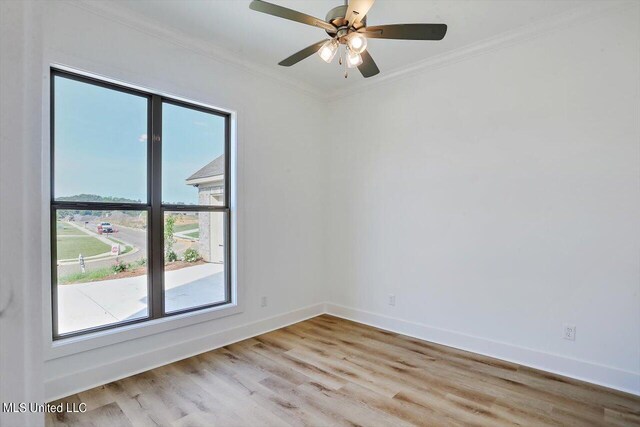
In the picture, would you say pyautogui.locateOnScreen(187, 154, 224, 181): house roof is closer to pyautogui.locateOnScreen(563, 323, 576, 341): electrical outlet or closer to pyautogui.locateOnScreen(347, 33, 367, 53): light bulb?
pyautogui.locateOnScreen(347, 33, 367, 53): light bulb

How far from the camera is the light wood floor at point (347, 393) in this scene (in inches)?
82.5

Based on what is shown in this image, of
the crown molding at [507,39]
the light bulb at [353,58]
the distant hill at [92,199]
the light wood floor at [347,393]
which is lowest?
the light wood floor at [347,393]

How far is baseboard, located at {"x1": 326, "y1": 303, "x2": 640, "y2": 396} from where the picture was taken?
245cm

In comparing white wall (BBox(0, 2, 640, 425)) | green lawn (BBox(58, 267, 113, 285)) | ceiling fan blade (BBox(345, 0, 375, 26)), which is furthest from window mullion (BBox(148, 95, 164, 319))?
ceiling fan blade (BBox(345, 0, 375, 26))

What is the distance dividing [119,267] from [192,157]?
1.20m

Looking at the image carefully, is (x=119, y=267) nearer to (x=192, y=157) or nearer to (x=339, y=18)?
(x=192, y=157)

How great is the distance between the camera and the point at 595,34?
100 inches

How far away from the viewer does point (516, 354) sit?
113 inches

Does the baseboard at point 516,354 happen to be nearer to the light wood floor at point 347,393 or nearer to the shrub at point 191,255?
the light wood floor at point 347,393

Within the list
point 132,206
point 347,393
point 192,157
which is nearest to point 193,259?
point 132,206

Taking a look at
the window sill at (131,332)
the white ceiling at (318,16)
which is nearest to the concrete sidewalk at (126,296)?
the window sill at (131,332)

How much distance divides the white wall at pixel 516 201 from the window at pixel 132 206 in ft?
5.98

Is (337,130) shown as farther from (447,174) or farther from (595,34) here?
(595,34)

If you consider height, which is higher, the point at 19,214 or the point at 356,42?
the point at 356,42
